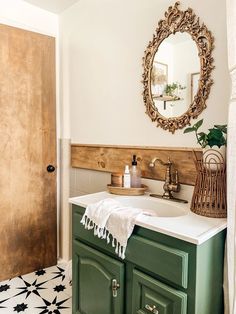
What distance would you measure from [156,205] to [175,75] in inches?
28.8

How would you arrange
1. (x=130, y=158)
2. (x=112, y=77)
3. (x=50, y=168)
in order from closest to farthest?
(x=130, y=158), (x=112, y=77), (x=50, y=168)

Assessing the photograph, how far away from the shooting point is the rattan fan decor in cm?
113

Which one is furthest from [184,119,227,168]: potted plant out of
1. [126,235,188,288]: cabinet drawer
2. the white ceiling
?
the white ceiling

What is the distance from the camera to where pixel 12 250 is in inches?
83.8

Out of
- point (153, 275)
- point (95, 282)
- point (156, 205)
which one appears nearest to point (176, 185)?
point (156, 205)

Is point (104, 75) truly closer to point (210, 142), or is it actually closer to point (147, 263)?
point (210, 142)

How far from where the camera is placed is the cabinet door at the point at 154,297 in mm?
989

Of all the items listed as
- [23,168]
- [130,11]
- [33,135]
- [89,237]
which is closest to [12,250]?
[23,168]

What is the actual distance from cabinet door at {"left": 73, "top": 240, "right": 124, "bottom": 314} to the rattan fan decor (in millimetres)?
467

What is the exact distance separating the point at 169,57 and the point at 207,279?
1142 mm

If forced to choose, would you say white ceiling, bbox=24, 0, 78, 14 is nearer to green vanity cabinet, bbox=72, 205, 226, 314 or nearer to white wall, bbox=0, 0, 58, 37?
white wall, bbox=0, 0, 58, 37

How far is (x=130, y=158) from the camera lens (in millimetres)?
1743

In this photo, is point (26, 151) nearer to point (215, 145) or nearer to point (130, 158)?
point (130, 158)

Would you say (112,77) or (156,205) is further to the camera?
(112,77)
